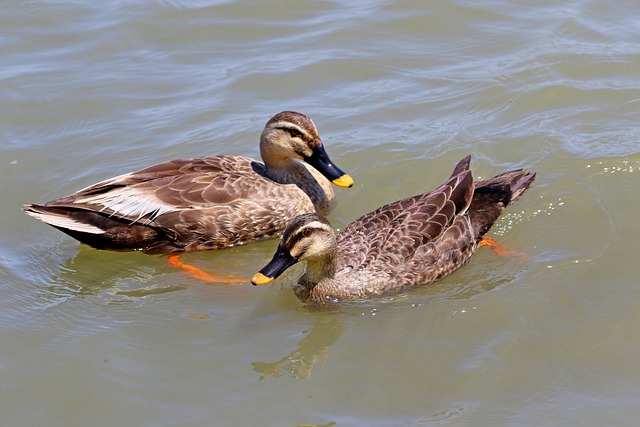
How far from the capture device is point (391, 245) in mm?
7926

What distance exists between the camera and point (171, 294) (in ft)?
26.4

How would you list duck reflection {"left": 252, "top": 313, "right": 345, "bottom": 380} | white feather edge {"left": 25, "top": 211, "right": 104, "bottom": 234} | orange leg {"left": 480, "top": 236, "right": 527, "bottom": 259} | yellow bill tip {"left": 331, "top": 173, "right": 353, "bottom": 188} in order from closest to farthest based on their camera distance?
duck reflection {"left": 252, "top": 313, "right": 345, "bottom": 380} → orange leg {"left": 480, "top": 236, "right": 527, "bottom": 259} → white feather edge {"left": 25, "top": 211, "right": 104, "bottom": 234} → yellow bill tip {"left": 331, "top": 173, "right": 353, "bottom": 188}

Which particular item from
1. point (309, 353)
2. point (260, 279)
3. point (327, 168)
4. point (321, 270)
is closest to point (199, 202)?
point (327, 168)

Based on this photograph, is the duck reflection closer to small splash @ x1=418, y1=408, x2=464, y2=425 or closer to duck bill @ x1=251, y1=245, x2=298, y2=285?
duck bill @ x1=251, y1=245, x2=298, y2=285

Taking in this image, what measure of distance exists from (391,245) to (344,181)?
1.26 metres

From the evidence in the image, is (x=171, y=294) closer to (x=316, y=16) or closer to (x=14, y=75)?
(x=14, y=75)

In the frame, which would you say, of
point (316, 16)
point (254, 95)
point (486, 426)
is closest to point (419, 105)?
point (254, 95)

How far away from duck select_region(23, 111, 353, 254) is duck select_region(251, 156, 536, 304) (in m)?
1.05

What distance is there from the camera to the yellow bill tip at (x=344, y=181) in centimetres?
899

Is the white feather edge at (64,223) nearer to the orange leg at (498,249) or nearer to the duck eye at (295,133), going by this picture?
the duck eye at (295,133)

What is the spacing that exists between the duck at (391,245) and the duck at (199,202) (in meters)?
1.05

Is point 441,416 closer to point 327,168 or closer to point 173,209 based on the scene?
point 327,168

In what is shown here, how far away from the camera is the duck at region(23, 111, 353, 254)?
28.4ft

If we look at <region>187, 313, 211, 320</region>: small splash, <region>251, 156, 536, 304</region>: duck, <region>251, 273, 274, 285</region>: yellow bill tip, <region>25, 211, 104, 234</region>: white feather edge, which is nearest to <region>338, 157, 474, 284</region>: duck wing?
<region>251, 156, 536, 304</region>: duck
